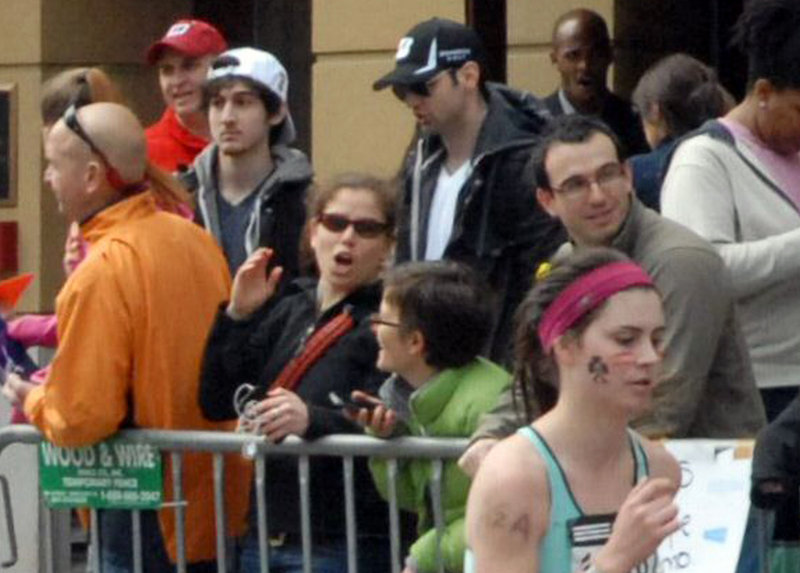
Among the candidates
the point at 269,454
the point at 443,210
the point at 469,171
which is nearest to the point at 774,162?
the point at 469,171

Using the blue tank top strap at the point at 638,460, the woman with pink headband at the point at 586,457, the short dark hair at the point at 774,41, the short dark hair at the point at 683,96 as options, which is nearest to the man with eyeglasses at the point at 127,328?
the short dark hair at the point at 774,41

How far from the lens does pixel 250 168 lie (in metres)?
8.50

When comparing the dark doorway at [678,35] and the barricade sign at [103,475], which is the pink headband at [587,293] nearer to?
the barricade sign at [103,475]

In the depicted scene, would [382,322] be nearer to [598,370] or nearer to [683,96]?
[598,370]

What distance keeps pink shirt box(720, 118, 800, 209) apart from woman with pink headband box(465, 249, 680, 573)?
6.72ft

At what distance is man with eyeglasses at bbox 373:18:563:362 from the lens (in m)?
7.86

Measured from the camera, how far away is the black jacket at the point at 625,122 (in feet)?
33.2

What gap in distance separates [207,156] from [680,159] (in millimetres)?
1787

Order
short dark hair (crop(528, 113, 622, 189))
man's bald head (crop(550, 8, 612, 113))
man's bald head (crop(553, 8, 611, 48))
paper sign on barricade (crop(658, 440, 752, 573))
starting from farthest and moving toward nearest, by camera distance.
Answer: man's bald head (crop(553, 8, 611, 48)) → man's bald head (crop(550, 8, 612, 113)) → short dark hair (crop(528, 113, 622, 189)) → paper sign on barricade (crop(658, 440, 752, 573))

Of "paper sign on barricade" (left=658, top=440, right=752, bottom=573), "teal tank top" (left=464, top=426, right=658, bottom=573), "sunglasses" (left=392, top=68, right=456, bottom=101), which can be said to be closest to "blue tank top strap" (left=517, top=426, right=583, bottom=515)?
"teal tank top" (left=464, top=426, right=658, bottom=573)

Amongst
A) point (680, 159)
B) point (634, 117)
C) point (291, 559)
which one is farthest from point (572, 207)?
point (634, 117)

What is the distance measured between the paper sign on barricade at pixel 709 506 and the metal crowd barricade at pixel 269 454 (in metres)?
0.61

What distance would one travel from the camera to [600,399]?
5223 millimetres

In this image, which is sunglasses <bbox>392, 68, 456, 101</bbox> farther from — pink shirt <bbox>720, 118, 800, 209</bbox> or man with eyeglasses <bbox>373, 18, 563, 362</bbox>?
pink shirt <bbox>720, 118, 800, 209</bbox>
